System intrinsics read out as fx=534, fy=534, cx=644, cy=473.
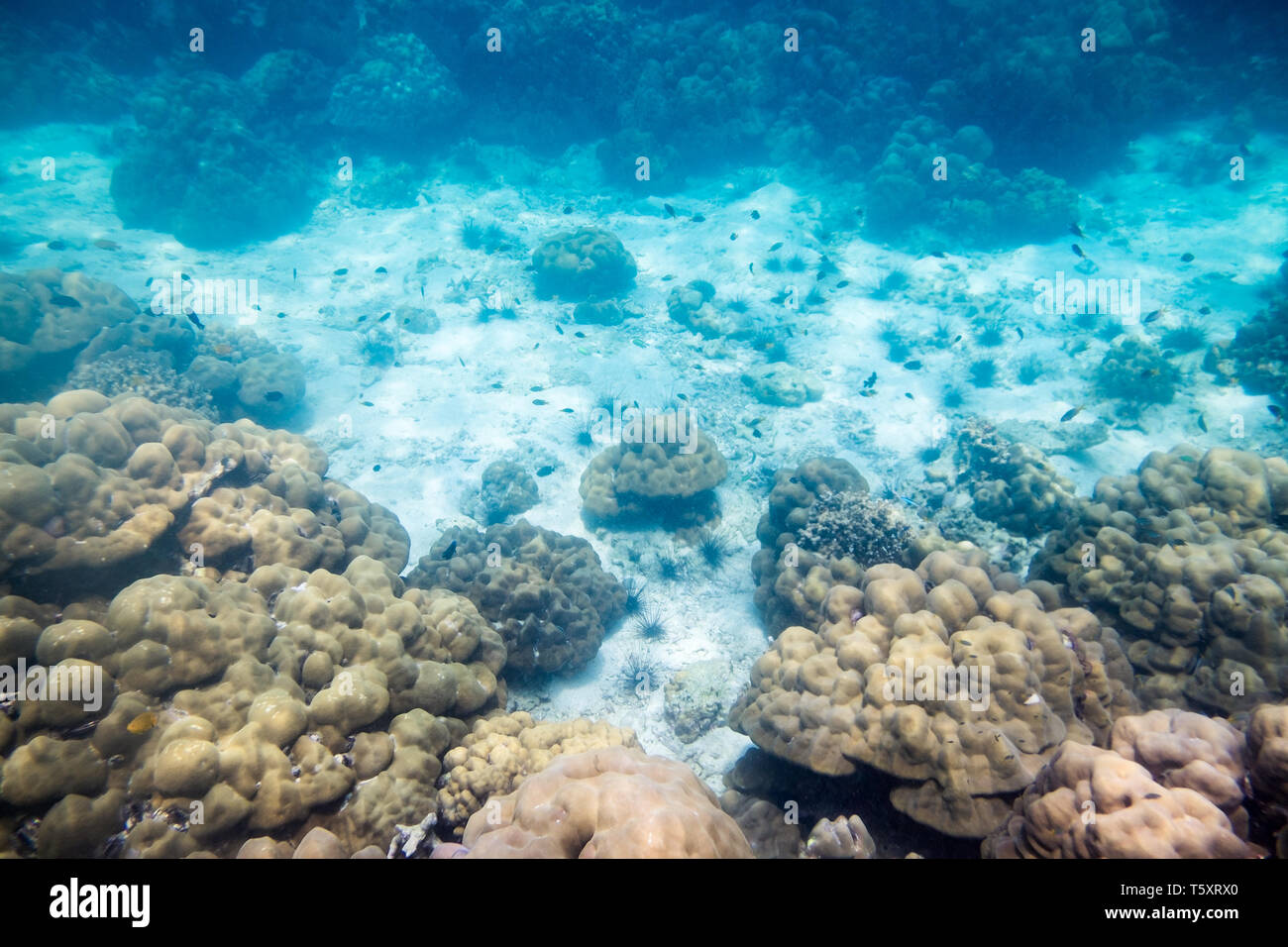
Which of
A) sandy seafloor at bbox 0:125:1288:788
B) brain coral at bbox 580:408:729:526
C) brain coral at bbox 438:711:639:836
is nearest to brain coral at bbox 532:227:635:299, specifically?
sandy seafloor at bbox 0:125:1288:788

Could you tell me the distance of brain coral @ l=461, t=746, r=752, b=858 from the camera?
2938 millimetres

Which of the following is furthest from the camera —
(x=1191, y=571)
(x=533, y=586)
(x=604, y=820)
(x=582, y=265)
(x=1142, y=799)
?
(x=582, y=265)

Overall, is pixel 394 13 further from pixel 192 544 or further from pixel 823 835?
pixel 823 835

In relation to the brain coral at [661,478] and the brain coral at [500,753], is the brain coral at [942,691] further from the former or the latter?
the brain coral at [661,478]

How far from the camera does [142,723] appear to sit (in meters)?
3.81

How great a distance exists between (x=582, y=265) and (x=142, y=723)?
15027 millimetres

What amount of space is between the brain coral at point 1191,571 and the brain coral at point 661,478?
519 cm

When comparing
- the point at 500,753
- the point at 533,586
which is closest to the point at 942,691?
the point at 500,753

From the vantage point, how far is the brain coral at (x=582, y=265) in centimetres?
1639

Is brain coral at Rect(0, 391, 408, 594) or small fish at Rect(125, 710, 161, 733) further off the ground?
Result: brain coral at Rect(0, 391, 408, 594)

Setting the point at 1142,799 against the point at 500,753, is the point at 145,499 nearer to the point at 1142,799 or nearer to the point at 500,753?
the point at 500,753

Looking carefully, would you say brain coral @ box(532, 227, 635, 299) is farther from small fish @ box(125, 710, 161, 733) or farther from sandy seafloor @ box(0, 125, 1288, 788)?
small fish @ box(125, 710, 161, 733)

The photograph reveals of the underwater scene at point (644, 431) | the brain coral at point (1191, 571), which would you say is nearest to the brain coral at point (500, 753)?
the underwater scene at point (644, 431)

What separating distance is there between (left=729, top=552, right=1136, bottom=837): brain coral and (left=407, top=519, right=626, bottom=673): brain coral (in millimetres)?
2675
